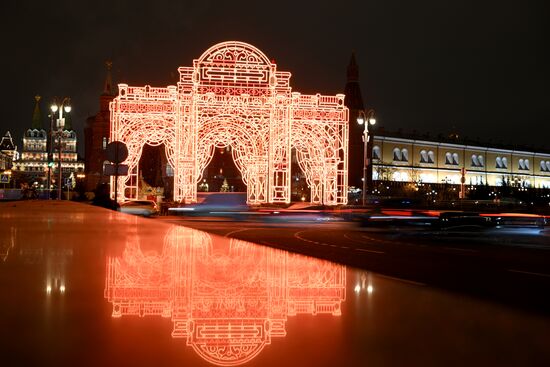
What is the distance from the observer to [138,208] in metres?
41.3

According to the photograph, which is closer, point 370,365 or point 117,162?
point 370,365

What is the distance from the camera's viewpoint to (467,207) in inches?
2169

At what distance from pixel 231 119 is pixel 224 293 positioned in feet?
130

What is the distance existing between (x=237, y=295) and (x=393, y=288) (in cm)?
228

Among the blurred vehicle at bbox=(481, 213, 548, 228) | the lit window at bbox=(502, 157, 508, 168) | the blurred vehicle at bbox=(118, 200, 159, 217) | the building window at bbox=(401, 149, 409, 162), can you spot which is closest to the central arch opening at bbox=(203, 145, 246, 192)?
the building window at bbox=(401, 149, 409, 162)

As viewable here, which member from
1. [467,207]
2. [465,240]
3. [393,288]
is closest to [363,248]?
[465,240]

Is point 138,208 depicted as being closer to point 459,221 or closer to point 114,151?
point 114,151

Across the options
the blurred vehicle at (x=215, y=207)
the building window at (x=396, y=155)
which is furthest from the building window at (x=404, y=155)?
the blurred vehicle at (x=215, y=207)

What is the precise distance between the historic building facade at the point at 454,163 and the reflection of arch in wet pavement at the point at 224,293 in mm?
94408

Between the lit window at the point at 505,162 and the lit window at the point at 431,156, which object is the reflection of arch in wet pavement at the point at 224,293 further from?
the lit window at the point at 505,162

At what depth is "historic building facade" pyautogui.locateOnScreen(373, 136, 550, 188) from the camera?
107188mm

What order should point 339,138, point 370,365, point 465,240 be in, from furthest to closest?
point 339,138 → point 465,240 → point 370,365

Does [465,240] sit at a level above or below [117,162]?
below

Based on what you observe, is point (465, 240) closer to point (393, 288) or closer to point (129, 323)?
point (393, 288)
